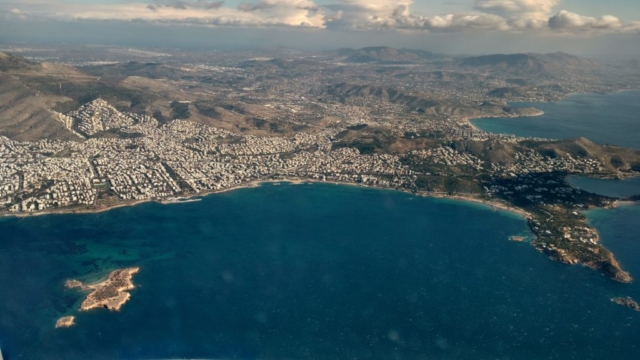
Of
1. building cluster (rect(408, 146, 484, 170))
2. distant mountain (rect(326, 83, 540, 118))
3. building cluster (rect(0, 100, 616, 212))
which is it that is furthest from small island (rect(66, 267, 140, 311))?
distant mountain (rect(326, 83, 540, 118))

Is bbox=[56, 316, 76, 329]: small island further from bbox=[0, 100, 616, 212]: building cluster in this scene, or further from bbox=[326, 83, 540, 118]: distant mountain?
bbox=[326, 83, 540, 118]: distant mountain

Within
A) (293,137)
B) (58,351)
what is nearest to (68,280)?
(58,351)

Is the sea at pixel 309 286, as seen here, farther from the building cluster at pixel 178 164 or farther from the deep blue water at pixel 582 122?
the deep blue water at pixel 582 122

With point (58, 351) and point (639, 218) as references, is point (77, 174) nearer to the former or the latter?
point (58, 351)

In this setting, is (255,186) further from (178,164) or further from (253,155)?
(253,155)

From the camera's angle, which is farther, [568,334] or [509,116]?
[509,116]
